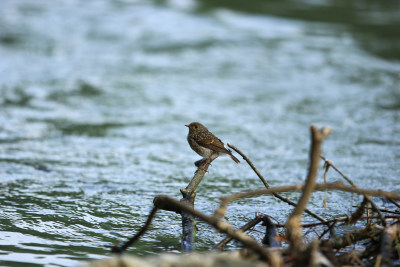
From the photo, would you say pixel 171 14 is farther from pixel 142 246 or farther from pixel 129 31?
pixel 142 246

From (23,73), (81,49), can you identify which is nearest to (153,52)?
(81,49)

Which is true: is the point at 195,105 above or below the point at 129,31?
below

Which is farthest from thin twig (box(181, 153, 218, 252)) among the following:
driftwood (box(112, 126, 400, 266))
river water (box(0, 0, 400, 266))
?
river water (box(0, 0, 400, 266))

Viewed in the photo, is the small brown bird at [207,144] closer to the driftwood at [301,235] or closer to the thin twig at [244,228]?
the driftwood at [301,235]

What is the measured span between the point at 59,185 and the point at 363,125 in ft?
16.4

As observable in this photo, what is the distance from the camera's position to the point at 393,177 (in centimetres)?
671

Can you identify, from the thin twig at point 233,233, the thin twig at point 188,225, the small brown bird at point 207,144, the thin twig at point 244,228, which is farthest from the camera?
the small brown bird at point 207,144

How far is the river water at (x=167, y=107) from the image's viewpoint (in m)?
5.39

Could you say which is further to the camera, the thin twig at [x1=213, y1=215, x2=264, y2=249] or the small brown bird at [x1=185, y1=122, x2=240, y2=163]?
the small brown bird at [x1=185, y1=122, x2=240, y2=163]

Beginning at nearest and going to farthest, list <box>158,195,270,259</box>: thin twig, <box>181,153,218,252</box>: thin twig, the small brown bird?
<box>158,195,270,259</box>: thin twig < <box>181,153,218,252</box>: thin twig < the small brown bird

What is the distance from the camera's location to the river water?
5.39 m

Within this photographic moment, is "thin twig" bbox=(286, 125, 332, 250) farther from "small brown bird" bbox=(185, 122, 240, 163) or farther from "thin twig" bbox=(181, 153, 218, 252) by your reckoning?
"small brown bird" bbox=(185, 122, 240, 163)

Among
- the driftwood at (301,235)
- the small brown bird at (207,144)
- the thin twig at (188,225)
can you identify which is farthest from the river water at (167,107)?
the small brown bird at (207,144)

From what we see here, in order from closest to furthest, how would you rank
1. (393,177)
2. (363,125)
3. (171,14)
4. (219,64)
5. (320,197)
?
(320,197)
(393,177)
(363,125)
(219,64)
(171,14)
